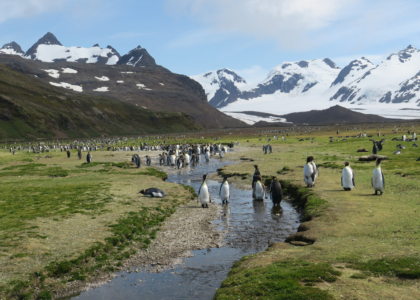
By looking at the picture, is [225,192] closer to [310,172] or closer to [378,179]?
[310,172]

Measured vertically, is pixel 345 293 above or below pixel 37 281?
above

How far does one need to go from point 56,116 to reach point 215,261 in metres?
150

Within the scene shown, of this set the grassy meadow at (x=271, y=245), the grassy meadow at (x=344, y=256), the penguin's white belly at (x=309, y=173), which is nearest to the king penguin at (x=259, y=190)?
the grassy meadow at (x=271, y=245)

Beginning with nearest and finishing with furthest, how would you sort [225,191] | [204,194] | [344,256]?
[344,256] → [204,194] → [225,191]

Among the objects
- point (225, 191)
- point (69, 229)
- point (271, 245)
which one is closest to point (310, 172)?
point (225, 191)

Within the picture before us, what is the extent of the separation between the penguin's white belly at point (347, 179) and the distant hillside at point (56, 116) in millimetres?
124285

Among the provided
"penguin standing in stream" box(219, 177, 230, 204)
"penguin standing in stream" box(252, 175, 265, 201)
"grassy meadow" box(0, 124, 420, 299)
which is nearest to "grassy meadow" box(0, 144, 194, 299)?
"grassy meadow" box(0, 124, 420, 299)

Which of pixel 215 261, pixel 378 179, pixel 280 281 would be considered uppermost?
pixel 378 179

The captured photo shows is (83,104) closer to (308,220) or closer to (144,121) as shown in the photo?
(144,121)

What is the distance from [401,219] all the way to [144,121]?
18572cm

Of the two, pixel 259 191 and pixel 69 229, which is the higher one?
pixel 259 191

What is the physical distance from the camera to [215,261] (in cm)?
Answer: 1383

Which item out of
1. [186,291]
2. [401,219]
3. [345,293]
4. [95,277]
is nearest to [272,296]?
[345,293]

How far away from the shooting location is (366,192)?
21.9 m
